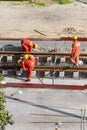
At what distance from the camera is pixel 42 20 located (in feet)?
102

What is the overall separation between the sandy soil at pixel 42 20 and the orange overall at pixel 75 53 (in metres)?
6.04

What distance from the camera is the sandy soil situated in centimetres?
2991

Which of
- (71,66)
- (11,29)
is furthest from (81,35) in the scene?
(71,66)

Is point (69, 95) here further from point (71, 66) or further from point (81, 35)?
point (81, 35)

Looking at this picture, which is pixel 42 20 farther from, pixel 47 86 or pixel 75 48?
pixel 47 86

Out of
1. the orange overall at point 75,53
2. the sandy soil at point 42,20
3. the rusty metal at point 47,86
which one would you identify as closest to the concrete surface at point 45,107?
the rusty metal at point 47,86

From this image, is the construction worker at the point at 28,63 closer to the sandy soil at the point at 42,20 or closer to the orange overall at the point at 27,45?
the orange overall at the point at 27,45

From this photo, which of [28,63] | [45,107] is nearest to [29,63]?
[28,63]

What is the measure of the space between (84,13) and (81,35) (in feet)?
8.81

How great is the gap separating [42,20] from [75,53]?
7895mm

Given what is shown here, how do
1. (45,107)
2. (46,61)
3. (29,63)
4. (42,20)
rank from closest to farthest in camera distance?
(45,107) < (29,63) < (46,61) < (42,20)

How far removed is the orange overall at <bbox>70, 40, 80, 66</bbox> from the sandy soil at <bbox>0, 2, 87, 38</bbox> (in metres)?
6.04

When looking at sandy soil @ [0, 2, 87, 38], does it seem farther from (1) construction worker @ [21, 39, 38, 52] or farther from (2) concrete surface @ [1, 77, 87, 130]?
(2) concrete surface @ [1, 77, 87, 130]

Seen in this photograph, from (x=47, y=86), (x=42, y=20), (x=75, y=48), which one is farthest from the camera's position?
(x=42, y=20)
